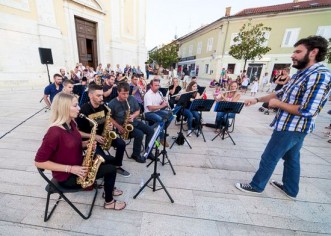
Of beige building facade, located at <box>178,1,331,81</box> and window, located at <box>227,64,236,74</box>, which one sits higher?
beige building facade, located at <box>178,1,331,81</box>

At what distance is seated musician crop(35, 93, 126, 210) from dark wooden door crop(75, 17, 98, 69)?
42.5 feet

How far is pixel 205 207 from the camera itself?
7.26 ft

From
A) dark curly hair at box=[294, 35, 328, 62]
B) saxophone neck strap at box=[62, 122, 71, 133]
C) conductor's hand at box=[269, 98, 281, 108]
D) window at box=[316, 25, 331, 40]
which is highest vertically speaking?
window at box=[316, 25, 331, 40]

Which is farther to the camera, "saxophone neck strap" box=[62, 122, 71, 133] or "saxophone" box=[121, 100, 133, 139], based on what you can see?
"saxophone" box=[121, 100, 133, 139]

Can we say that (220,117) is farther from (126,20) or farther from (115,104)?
(126,20)

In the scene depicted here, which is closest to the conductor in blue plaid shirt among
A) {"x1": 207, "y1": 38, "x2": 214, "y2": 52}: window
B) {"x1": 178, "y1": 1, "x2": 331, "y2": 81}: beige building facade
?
{"x1": 178, "y1": 1, "x2": 331, "y2": 81}: beige building facade

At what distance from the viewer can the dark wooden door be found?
40.5 feet

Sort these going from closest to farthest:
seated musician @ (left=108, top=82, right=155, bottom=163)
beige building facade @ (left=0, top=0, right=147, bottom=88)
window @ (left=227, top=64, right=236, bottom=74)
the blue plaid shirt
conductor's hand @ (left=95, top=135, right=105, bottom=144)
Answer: the blue plaid shirt < conductor's hand @ (left=95, top=135, right=105, bottom=144) < seated musician @ (left=108, top=82, right=155, bottom=163) < beige building facade @ (left=0, top=0, right=147, bottom=88) < window @ (left=227, top=64, right=236, bottom=74)

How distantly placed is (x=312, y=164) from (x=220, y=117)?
228 centimetres

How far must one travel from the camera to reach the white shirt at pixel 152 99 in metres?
3.88

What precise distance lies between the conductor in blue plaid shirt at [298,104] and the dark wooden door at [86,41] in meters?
13.9

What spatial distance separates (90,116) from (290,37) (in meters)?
23.8

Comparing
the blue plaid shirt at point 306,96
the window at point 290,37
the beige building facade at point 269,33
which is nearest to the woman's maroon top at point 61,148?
the blue plaid shirt at point 306,96

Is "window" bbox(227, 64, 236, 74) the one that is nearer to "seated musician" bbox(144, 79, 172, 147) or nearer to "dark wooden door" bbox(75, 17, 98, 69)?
"dark wooden door" bbox(75, 17, 98, 69)
